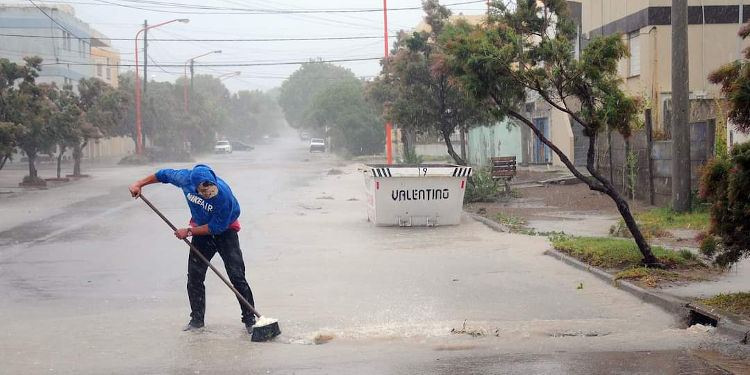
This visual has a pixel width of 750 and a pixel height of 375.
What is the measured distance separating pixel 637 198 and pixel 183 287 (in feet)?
41.8

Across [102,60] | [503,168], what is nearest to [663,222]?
[503,168]

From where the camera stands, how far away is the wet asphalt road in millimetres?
6793

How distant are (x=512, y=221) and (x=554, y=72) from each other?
22.3ft

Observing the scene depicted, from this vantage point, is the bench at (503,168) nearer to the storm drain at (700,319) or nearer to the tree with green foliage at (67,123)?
the storm drain at (700,319)

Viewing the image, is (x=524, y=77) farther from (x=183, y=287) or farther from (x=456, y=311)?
(x=183, y=287)

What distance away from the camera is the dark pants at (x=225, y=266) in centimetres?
797

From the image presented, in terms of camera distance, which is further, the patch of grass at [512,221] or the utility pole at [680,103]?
the patch of grass at [512,221]

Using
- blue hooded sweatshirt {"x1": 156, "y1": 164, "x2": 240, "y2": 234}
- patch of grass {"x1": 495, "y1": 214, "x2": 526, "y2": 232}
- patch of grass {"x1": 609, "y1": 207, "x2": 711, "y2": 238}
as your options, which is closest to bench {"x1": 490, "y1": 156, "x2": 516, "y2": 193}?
patch of grass {"x1": 495, "y1": 214, "x2": 526, "y2": 232}

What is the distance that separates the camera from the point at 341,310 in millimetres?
8938

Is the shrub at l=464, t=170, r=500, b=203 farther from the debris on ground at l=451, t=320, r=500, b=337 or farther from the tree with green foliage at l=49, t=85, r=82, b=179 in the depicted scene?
the tree with green foliage at l=49, t=85, r=82, b=179

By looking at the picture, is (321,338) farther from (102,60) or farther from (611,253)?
(102,60)

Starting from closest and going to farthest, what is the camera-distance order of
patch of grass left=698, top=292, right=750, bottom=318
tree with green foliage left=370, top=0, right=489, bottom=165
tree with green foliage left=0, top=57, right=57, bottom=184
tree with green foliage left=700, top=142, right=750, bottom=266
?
tree with green foliage left=700, top=142, right=750, bottom=266, patch of grass left=698, top=292, right=750, bottom=318, tree with green foliage left=370, top=0, right=489, bottom=165, tree with green foliage left=0, top=57, right=57, bottom=184

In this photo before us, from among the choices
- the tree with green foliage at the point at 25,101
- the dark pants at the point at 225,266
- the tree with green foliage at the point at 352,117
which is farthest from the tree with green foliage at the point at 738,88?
the tree with green foliage at the point at 352,117

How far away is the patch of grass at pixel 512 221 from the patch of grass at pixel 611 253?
2.97 meters
